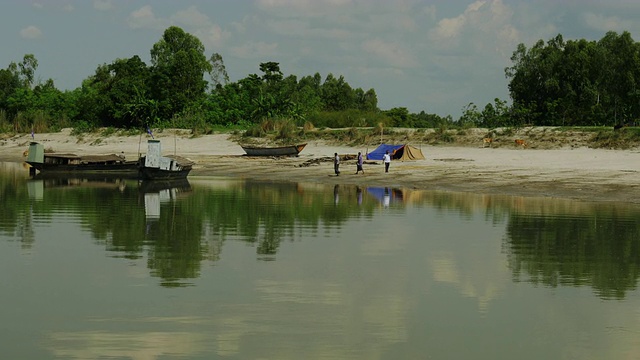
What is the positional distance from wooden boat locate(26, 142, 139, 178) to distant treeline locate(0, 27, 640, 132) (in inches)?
838

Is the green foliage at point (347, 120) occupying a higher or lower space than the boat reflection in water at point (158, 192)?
higher

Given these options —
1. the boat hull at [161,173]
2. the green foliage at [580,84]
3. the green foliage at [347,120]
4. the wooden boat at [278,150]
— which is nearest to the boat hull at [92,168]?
the boat hull at [161,173]

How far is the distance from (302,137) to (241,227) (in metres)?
41.8

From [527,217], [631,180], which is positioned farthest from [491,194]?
[527,217]

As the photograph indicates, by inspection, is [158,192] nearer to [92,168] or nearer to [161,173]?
[161,173]

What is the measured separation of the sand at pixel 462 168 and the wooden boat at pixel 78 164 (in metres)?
4.14

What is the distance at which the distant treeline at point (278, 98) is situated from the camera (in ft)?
255

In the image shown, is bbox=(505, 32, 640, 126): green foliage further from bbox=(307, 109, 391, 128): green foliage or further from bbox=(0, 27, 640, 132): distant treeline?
bbox=(307, 109, 391, 128): green foliage

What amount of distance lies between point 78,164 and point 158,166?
8.81 meters

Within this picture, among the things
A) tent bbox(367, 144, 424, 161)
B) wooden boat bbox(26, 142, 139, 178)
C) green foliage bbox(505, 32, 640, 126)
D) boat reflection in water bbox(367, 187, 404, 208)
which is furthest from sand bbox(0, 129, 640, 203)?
green foliage bbox(505, 32, 640, 126)

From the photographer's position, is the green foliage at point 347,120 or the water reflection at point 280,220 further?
the green foliage at point 347,120

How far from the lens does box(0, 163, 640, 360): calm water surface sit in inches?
513

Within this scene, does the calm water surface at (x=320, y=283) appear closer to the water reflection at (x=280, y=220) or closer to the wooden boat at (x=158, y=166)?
the water reflection at (x=280, y=220)

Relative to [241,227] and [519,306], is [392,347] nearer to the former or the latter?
[519,306]
